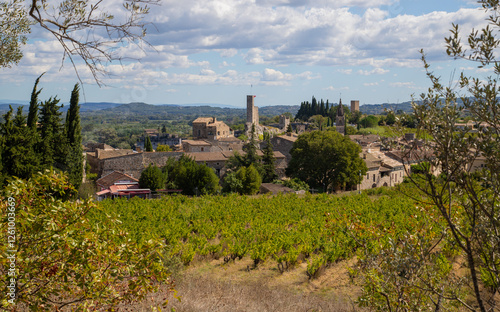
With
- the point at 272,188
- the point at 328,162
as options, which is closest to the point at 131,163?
the point at 272,188

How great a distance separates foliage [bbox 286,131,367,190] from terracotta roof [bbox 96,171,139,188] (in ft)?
55.9

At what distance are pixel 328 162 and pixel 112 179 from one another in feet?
70.2

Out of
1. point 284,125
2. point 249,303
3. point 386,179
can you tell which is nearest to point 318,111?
point 284,125

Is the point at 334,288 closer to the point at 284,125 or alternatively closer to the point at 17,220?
the point at 17,220

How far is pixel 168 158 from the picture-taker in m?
44.3

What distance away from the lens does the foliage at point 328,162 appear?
4238 centimetres

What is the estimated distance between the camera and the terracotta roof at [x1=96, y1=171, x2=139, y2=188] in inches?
1544

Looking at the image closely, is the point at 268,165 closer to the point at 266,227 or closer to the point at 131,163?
the point at 131,163

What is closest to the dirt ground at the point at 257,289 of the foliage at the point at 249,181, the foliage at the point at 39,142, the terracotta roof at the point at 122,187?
the foliage at the point at 39,142

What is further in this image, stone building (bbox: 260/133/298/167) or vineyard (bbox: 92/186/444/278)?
stone building (bbox: 260/133/298/167)

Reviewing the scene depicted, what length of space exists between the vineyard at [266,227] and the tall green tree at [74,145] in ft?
29.5

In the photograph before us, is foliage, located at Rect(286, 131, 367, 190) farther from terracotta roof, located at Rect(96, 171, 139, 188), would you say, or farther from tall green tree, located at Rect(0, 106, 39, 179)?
tall green tree, located at Rect(0, 106, 39, 179)

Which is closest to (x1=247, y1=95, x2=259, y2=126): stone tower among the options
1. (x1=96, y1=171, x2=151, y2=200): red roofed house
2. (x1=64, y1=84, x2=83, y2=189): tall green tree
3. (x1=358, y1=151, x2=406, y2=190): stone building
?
(x1=358, y1=151, x2=406, y2=190): stone building

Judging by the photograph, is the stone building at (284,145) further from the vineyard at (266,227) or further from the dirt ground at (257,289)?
the dirt ground at (257,289)
